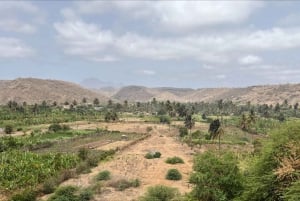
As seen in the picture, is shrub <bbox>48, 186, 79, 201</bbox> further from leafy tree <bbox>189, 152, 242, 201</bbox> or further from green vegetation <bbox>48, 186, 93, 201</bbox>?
leafy tree <bbox>189, 152, 242, 201</bbox>

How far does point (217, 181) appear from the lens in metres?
34.7

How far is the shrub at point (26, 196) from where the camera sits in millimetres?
43938

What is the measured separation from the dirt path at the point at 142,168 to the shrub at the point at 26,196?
5.82 metres

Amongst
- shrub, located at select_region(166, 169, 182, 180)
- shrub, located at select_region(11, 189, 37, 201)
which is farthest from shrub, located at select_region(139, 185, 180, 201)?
shrub, located at select_region(166, 169, 182, 180)

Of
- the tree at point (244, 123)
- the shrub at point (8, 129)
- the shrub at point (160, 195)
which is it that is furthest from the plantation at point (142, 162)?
the tree at point (244, 123)

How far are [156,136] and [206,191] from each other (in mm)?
73667

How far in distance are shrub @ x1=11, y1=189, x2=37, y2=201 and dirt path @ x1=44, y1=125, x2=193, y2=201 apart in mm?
5818

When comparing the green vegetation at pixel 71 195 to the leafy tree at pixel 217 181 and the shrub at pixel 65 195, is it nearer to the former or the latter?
the shrub at pixel 65 195

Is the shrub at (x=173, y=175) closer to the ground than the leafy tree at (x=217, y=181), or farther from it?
closer to the ground

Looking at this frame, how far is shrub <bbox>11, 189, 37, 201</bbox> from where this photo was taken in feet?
144

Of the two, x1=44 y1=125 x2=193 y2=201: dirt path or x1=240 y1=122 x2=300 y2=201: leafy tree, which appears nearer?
x1=240 y1=122 x2=300 y2=201: leafy tree

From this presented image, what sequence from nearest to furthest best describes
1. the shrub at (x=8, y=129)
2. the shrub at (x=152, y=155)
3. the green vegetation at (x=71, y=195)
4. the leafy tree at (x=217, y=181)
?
the leafy tree at (x=217, y=181) → the green vegetation at (x=71, y=195) → the shrub at (x=152, y=155) → the shrub at (x=8, y=129)

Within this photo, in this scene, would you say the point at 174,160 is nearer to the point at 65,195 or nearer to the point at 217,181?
the point at 65,195

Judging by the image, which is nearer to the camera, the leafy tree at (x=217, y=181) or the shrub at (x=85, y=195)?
the leafy tree at (x=217, y=181)
